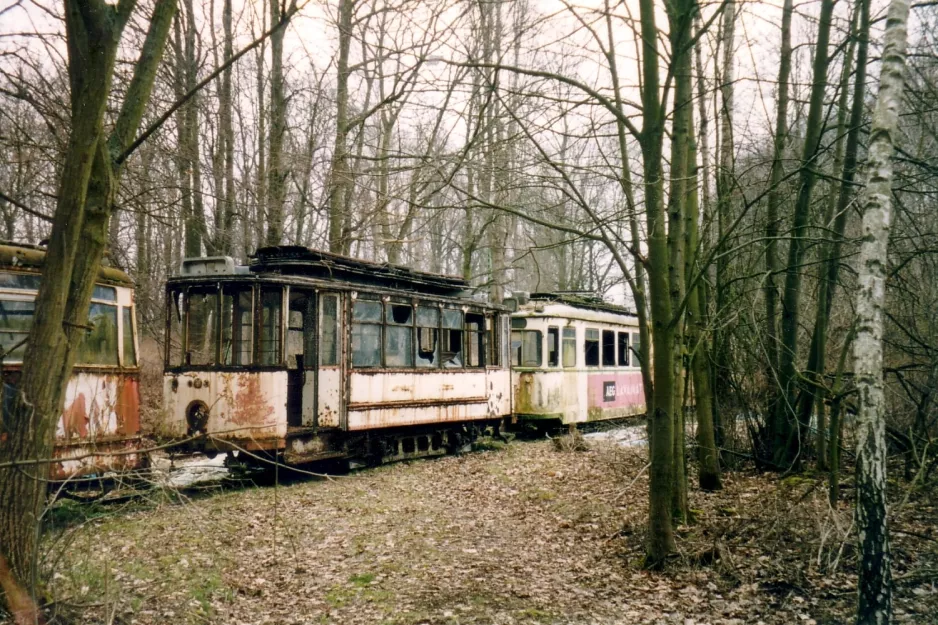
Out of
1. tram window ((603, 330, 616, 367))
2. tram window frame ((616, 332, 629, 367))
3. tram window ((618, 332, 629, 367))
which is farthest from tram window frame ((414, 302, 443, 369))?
tram window ((618, 332, 629, 367))

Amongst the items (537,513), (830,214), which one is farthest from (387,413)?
(830,214)

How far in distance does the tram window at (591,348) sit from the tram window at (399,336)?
6.05m

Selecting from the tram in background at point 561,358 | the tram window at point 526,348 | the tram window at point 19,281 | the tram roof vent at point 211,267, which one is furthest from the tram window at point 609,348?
the tram window at point 19,281

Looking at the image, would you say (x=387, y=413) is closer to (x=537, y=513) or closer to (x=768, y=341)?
(x=537, y=513)

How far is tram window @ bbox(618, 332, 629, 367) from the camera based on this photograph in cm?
1928

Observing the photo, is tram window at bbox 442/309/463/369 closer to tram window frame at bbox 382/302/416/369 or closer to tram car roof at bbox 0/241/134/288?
tram window frame at bbox 382/302/416/369

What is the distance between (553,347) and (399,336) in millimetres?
5121

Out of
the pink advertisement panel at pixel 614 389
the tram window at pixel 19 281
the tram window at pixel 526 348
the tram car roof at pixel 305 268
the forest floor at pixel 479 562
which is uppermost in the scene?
the tram car roof at pixel 305 268

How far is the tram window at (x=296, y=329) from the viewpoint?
10933 mm

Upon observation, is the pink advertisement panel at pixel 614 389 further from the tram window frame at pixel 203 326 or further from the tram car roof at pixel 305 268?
the tram window frame at pixel 203 326

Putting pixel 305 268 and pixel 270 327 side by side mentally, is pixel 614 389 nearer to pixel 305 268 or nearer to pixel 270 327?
pixel 305 268

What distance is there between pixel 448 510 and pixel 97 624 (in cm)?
498

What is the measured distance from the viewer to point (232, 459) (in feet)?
34.1

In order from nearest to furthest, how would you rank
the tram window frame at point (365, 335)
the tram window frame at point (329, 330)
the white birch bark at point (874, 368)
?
the white birch bark at point (874, 368) < the tram window frame at point (329, 330) < the tram window frame at point (365, 335)
